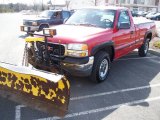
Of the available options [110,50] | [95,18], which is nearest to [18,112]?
[110,50]

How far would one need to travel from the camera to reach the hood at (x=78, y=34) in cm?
534

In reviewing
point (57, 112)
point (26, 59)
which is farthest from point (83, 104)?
point (26, 59)

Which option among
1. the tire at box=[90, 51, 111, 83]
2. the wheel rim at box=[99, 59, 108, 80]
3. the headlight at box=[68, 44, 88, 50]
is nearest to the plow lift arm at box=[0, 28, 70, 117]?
the headlight at box=[68, 44, 88, 50]

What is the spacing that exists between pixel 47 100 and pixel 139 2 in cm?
7519

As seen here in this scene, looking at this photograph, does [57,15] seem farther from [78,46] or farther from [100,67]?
[78,46]

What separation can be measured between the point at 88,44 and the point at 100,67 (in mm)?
825

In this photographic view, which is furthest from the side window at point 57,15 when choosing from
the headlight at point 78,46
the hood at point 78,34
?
the headlight at point 78,46

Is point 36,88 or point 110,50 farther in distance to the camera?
point 110,50

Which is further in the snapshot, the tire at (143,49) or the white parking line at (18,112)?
the tire at (143,49)

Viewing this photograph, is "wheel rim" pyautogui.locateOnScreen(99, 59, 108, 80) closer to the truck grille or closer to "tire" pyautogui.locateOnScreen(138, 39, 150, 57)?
the truck grille

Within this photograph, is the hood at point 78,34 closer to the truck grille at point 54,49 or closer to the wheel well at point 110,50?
the truck grille at point 54,49

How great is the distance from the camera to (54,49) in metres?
5.53

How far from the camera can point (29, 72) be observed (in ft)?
14.2

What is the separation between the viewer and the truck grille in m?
5.41
